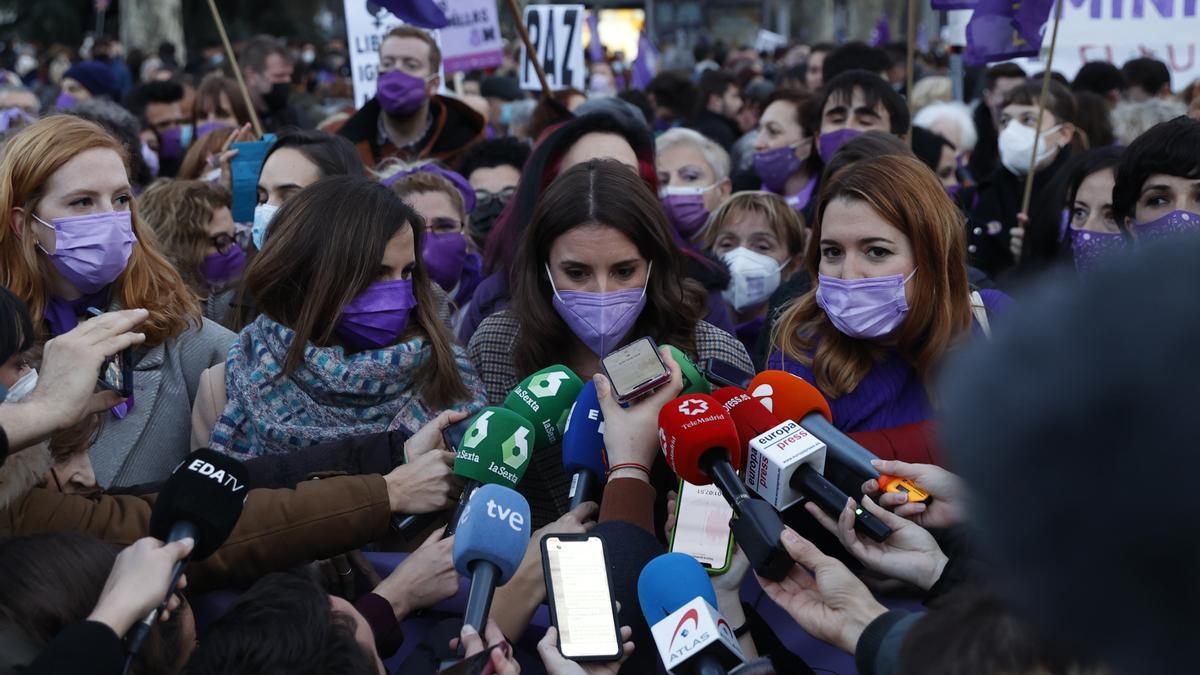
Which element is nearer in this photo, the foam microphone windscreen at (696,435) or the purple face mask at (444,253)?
the foam microphone windscreen at (696,435)

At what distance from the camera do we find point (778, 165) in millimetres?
6781

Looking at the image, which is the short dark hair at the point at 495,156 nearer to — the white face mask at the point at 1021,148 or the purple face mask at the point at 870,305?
the white face mask at the point at 1021,148

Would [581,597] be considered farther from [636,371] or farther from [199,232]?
[199,232]

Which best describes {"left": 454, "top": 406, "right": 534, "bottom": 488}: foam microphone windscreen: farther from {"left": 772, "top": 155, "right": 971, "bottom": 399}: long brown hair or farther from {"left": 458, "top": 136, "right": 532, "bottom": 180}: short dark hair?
{"left": 458, "top": 136, "right": 532, "bottom": 180}: short dark hair

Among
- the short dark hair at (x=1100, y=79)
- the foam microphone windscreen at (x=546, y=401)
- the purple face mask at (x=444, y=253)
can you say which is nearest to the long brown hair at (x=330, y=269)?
the foam microphone windscreen at (x=546, y=401)

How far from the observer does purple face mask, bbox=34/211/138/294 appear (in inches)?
139

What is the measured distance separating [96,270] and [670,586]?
7.03 feet

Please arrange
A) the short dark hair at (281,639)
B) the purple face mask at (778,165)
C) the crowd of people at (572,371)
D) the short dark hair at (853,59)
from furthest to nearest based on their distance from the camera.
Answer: the short dark hair at (853,59)
the purple face mask at (778,165)
the short dark hair at (281,639)
the crowd of people at (572,371)

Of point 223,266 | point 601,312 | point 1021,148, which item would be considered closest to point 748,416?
point 601,312

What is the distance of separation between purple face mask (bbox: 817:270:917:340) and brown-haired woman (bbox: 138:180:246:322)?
2590mm

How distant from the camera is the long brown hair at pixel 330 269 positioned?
342 centimetres

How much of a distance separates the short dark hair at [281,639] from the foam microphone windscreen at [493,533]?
26 centimetres

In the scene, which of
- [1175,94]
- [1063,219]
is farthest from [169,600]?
[1175,94]

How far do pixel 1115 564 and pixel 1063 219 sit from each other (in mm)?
4592
